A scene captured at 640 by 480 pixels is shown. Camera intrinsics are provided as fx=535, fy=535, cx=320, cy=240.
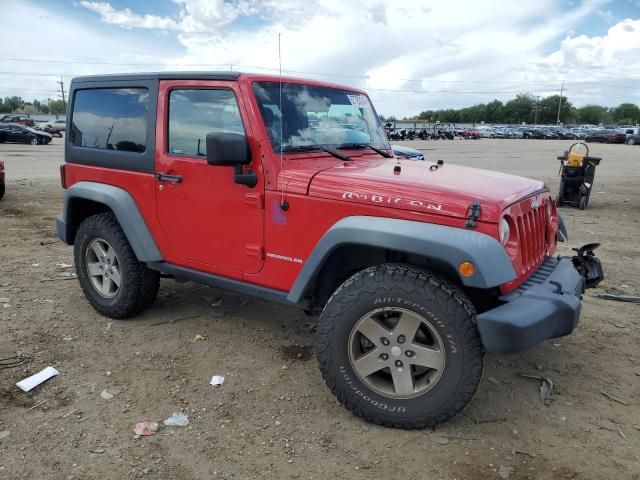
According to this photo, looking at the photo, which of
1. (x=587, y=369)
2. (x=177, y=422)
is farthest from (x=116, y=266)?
(x=587, y=369)

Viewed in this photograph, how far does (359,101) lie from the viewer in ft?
14.0

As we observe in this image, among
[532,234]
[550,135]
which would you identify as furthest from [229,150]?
[550,135]

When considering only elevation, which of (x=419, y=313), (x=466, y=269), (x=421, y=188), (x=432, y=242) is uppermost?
(x=421, y=188)

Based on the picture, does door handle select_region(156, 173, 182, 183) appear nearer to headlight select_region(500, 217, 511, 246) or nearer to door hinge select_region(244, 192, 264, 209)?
door hinge select_region(244, 192, 264, 209)

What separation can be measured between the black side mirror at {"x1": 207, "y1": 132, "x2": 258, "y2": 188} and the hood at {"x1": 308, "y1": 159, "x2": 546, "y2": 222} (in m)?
0.44

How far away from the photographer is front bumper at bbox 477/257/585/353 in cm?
257

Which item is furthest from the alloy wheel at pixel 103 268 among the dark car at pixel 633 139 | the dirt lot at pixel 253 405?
the dark car at pixel 633 139

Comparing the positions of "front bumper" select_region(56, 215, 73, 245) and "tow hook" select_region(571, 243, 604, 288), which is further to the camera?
"front bumper" select_region(56, 215, 73, 245)

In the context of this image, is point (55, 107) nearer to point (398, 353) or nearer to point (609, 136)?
point (609, 136)

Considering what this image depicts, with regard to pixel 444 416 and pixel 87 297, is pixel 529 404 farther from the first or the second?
pixel 87 297

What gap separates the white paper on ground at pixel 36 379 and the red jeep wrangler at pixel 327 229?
2.82ft

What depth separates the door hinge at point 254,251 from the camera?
343cm

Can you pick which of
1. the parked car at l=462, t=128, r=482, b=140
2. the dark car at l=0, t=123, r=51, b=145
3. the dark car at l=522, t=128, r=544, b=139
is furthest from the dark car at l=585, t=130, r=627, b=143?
the dark car at l=0, t=123, r=51, b=145

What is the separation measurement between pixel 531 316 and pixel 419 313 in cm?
55
